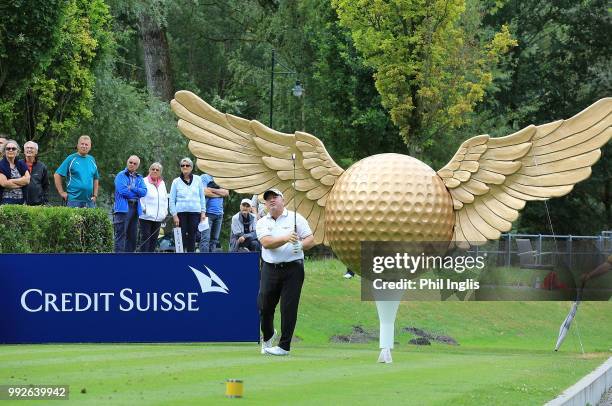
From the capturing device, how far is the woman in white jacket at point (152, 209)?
72.3ft

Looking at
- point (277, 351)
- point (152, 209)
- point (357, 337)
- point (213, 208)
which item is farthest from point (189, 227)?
point (277, 351)

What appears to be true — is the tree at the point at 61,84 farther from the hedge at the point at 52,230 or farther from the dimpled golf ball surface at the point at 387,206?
the dimpled golf ball surface at the point at 387,206

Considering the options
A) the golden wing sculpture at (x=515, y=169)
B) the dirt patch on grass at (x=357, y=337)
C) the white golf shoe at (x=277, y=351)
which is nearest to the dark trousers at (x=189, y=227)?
the dirt patch on grass at (x=357, y=337)

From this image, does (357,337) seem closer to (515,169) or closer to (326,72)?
(515,169)

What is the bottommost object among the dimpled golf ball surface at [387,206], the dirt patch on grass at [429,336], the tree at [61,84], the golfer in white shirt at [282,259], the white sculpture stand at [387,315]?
the dirt patch on grass at [429,336]

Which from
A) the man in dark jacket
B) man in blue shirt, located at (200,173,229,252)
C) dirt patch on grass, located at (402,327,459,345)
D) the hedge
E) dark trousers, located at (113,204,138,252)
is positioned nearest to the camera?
the hedge

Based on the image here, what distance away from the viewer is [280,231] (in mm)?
15758

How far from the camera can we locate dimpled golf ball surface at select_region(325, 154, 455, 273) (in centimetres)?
1684

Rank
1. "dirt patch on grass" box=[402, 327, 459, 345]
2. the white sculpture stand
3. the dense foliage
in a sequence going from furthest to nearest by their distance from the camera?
the dense foliage → "dirt patch on grass" box=[402, 327, 459, 345] → the white sculpture stand

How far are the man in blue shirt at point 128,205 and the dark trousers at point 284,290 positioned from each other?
19.7 ft

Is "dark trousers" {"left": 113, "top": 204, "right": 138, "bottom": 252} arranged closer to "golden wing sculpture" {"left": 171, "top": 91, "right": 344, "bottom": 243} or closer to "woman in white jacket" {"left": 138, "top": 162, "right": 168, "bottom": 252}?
"woman in white jacket" {"left": 138, "top": 162, "right": 168, "bottom": 252}

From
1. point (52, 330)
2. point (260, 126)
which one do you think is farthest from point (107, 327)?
point (260, 126)

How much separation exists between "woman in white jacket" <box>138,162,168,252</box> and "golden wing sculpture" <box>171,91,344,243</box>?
428 centimetres

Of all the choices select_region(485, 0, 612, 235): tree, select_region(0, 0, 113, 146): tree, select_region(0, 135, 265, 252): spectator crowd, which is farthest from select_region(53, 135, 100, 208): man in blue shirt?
select_region(485, 0, 612, 235): tree
